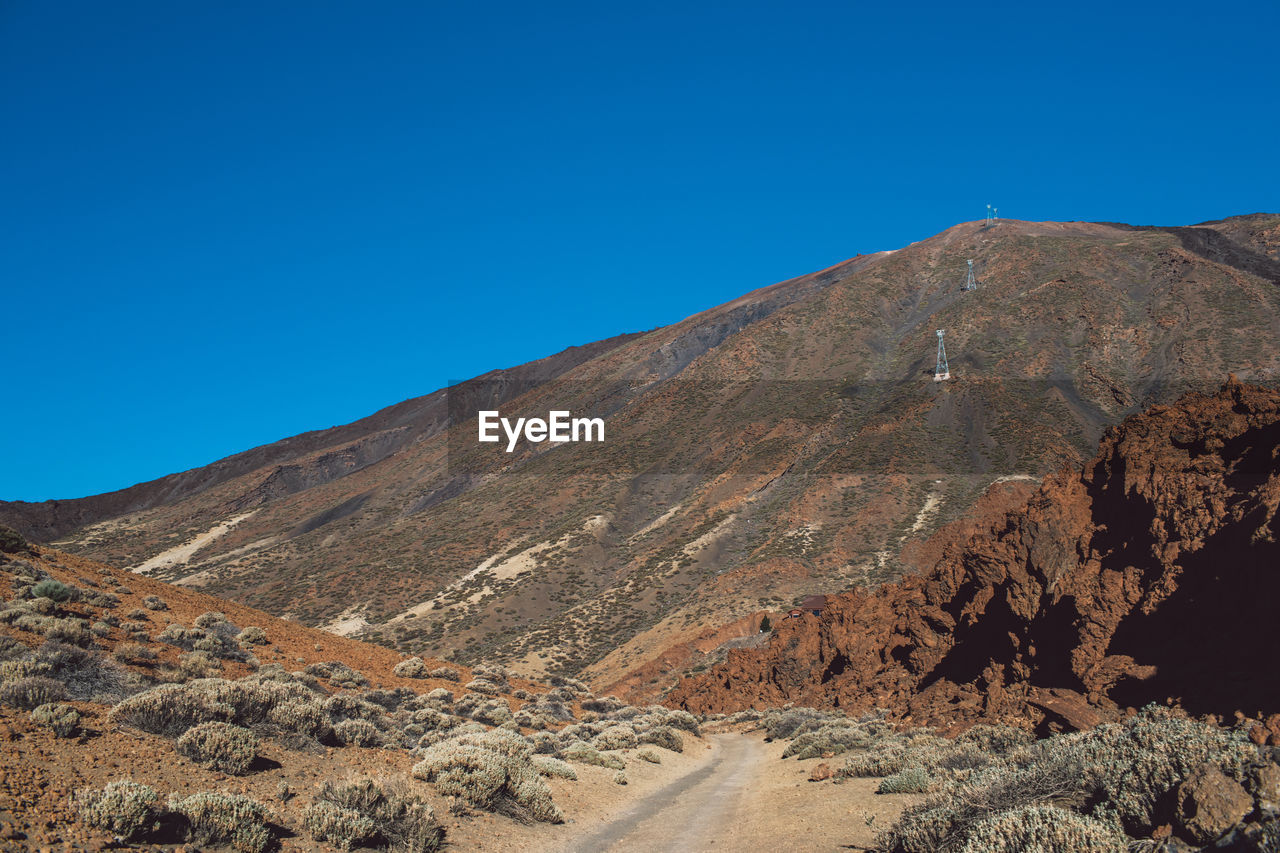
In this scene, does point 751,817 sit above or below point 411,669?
below

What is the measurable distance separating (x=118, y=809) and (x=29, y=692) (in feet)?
8.03

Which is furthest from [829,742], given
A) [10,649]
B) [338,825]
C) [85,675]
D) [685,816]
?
[10,649]

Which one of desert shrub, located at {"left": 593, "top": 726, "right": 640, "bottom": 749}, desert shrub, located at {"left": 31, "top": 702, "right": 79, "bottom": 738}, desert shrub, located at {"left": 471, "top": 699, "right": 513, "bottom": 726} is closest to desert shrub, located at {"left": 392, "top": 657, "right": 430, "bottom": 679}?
desert shrub, located at {"left": 471, "top": 699, "right": 513, "bottom": 726}

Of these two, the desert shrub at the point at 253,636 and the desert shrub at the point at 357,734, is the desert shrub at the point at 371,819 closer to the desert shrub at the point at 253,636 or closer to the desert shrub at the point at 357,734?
Answer: the desert shrub at the point at 357,734

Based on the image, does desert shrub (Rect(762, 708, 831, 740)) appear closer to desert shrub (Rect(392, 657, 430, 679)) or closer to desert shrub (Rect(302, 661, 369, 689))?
desert shrub (Rect(392, 657, 430, 679))

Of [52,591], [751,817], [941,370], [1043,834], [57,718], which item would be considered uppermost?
[941,370]

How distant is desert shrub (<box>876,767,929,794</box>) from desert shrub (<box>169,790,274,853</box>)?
6.75 meters

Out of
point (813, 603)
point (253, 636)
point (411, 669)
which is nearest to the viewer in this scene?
point (253, 636)

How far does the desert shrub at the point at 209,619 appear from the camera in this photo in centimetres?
1501

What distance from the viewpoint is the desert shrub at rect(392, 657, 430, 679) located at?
18.0 meters

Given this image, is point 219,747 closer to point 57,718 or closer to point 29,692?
point 57,718

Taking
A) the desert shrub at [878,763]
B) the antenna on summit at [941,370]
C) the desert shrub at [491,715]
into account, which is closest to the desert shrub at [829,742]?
the desert shrub at [878,763]

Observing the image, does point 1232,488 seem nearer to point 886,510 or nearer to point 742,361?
point 886,510

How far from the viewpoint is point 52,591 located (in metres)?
12.5
